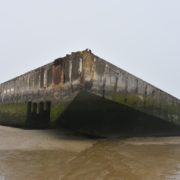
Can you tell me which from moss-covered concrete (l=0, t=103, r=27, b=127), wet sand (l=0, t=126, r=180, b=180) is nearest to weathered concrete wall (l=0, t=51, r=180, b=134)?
moss-covered concrete (l=0, t=103, r=27, b=127)

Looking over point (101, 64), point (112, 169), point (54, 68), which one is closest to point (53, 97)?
point (54, 68)

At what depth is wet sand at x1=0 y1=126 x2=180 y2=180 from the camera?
367 centimetres

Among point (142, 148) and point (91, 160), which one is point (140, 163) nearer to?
point (91, 160)

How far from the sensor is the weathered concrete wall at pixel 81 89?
6.58 metres

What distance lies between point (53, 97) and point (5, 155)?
266 centimetres

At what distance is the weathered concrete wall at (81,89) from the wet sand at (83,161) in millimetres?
1010

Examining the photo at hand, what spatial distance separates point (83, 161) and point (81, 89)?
87.3 inches

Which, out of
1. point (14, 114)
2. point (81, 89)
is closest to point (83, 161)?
point (81, 89)

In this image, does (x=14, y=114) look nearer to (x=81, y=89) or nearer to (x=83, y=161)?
(x=81, y=89)

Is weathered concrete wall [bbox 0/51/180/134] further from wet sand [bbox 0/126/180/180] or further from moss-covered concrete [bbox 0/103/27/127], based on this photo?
wet sand [bbox 0/126/180/180]

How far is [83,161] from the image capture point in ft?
14.5

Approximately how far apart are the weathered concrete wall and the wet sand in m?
1.01

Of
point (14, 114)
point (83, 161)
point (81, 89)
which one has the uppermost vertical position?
point (81, 89)

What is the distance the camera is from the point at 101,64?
6688 mm
